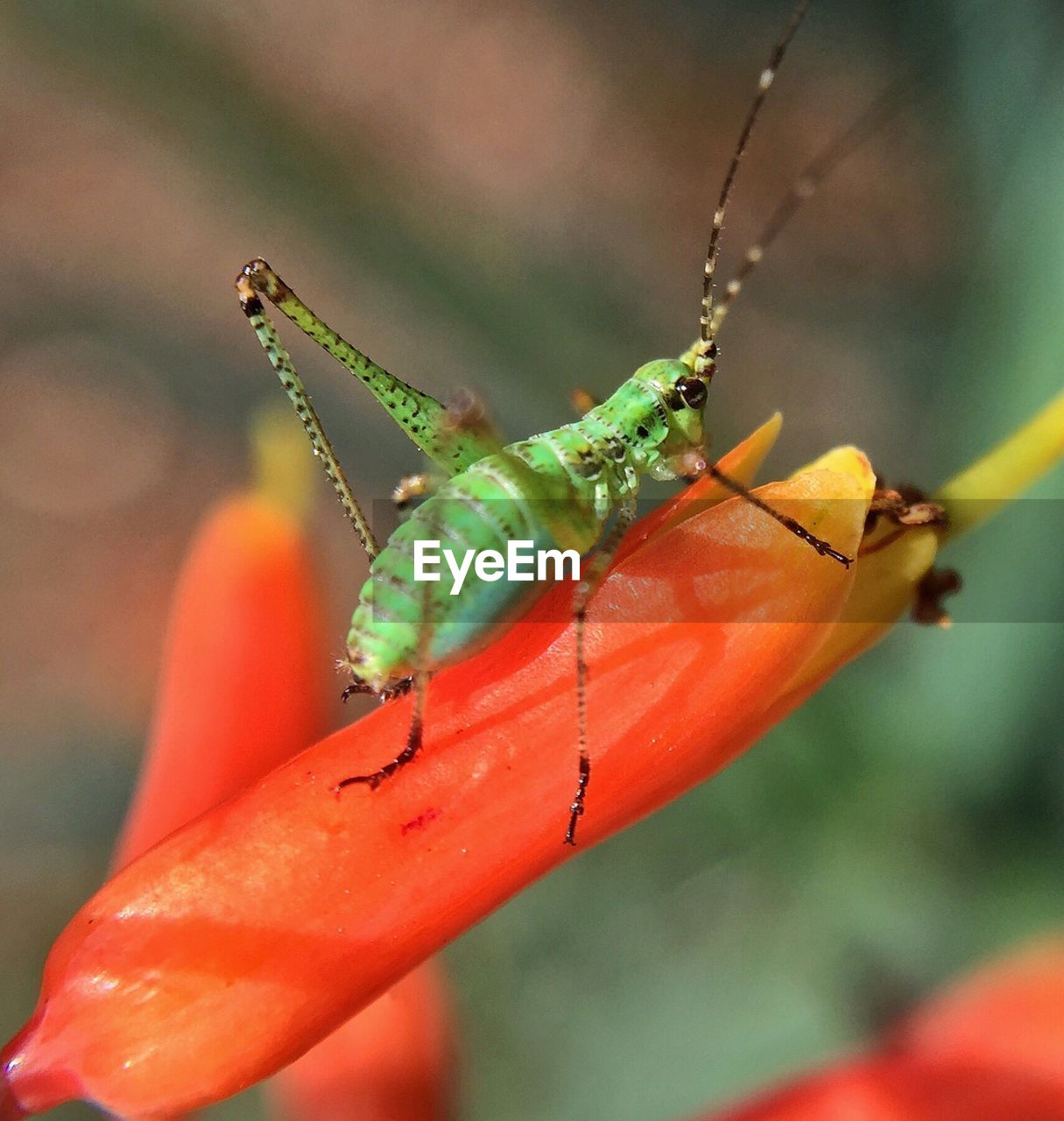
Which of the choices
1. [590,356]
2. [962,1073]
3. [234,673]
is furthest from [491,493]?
[590,356]

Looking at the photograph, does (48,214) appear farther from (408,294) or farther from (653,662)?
(653,662)

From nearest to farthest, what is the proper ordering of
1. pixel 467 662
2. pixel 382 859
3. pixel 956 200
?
pixel 382 859, pixel 467 662, pixel 956 200

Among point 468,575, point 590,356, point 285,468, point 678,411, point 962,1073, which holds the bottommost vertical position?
point 962,1073

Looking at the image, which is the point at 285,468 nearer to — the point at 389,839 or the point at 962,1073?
the point at 389,839

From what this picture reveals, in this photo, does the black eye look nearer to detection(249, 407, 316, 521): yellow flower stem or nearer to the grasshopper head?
the grasshopper head

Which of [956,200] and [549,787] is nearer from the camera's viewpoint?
[549,787]

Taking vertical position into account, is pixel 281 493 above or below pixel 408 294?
below

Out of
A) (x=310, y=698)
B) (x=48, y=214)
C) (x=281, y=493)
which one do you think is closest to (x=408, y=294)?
(x=281, y=493)
